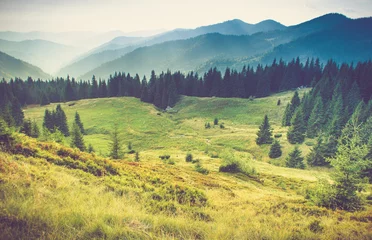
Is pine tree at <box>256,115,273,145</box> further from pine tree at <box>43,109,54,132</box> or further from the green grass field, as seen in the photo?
pine tree at <box>43,109,54,132</box>

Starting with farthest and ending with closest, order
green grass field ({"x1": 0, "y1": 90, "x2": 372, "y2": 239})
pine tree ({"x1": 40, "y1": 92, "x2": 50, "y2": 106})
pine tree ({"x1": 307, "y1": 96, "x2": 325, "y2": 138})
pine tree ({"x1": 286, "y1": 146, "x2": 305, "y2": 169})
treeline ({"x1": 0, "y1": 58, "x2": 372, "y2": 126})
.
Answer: pine tree ({"x1": 40, "y1": 92, "x2": 50, "y2": 106})
treeline ({"x1": 0, "y1": 58, "x2": 372, "y2": 126})
pine tree ({"x1": 307, "y1": 96, "x2": 325, "y2": 138})
pine tree ({"x1": 286, "y1": 146, "x2": 305, "y2": 169})
green grass field ({"x1": 0, "y1": 90, "x2": 372, "y2": 239})

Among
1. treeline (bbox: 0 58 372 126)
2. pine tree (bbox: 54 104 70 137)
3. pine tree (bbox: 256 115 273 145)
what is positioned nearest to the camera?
pine tree (bbox: 256 115 273 145)

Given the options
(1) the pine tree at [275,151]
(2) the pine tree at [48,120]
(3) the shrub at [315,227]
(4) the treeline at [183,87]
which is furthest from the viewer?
(4) the treeline at [183,87]

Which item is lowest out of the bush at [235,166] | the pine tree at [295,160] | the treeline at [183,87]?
the pine tree at [295,160]

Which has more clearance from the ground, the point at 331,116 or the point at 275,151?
the point at 331,116

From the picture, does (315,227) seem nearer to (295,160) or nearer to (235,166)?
(235,166)

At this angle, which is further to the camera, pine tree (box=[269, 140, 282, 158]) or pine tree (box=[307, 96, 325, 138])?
pine tree (box=[307, 96, 325, 138])

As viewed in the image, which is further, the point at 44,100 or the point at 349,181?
the point at 44,100

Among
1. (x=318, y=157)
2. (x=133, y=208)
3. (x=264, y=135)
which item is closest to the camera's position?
(x=133, y=208)

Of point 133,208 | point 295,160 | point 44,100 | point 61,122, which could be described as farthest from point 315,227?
point 44,100

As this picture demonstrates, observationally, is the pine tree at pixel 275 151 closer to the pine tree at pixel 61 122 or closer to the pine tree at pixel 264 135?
the pine tree at pixel 264 135

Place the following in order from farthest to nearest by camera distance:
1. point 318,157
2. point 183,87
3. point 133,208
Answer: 1. point 183,87
2. point 318,157
3. point 133,208

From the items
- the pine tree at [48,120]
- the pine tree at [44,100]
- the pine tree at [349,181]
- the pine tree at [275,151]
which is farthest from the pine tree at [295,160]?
the pine tree at [44,100]

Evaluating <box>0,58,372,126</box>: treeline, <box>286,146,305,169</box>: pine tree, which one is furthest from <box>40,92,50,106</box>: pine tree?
<box>286,146,305,169</box>: pine tree
